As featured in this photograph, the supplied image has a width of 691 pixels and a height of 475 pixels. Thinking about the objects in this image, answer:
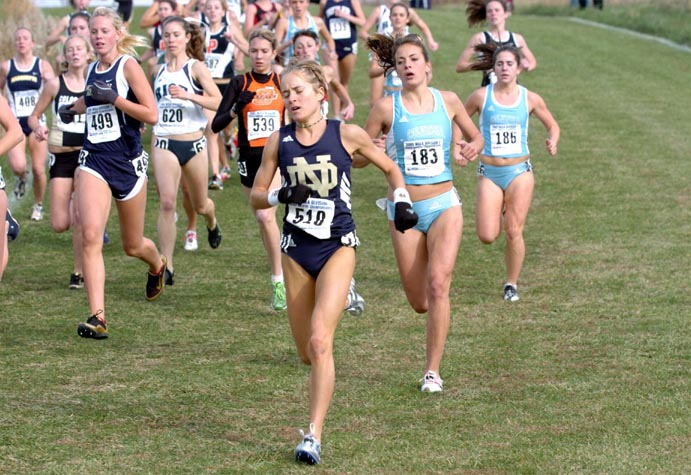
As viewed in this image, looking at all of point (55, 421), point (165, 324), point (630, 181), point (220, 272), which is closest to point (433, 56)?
point (630, 181)

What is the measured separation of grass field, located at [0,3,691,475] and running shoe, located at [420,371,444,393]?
11 cm

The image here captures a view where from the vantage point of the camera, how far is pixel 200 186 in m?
11.9

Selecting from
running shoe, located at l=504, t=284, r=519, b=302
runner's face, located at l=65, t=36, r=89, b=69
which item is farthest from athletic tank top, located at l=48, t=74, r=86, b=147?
running shoe, located at l=504, t=284, r=519, b=302

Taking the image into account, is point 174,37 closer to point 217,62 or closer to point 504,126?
point 504,126

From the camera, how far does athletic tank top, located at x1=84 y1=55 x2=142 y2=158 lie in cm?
934

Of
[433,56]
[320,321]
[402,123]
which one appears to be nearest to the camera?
[320,321]

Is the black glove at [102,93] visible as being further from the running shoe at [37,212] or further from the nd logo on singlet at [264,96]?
the running shoe at [37,212]

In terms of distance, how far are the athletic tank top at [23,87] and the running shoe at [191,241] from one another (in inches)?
121

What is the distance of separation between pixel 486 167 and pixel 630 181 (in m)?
6.63

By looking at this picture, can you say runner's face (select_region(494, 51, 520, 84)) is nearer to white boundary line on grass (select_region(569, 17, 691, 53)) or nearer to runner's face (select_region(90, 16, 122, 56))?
runner's face (select_region(90, 16, 122, 56))

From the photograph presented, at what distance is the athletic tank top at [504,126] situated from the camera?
10.8 metres

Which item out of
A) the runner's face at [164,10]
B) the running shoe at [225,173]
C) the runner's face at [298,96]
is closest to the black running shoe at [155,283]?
the runner's face at [298,96]

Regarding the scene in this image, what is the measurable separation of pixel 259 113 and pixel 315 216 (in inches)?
154

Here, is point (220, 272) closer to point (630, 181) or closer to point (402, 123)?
point (402, 123)
